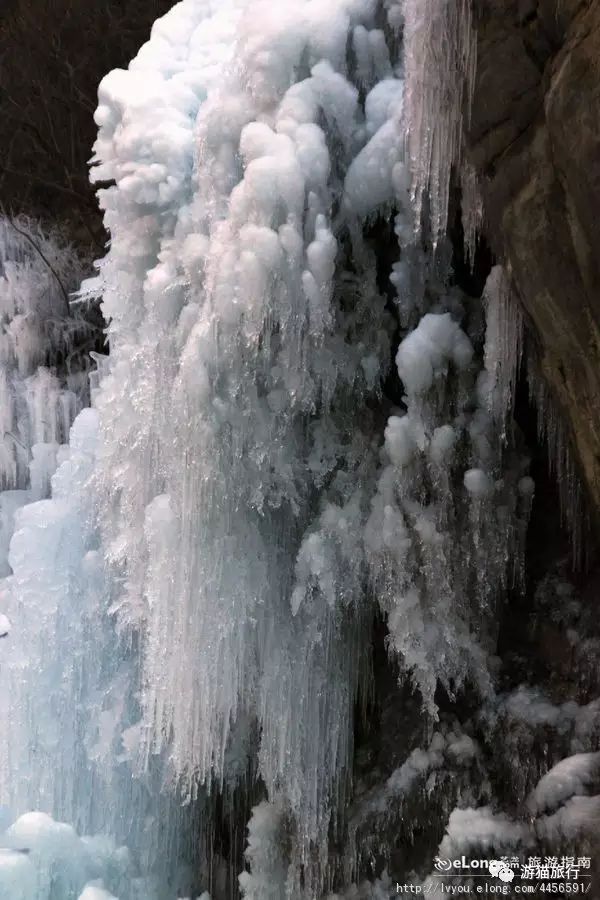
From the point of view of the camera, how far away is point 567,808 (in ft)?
8.11

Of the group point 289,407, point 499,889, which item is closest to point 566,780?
point 499,889

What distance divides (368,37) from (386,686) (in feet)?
8.70

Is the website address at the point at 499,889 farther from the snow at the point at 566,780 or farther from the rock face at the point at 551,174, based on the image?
the rock face at the point at 551,174

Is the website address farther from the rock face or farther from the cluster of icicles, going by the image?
the rock face

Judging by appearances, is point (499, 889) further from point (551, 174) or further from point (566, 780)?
point (551, 174)

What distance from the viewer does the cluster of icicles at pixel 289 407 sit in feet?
9.69

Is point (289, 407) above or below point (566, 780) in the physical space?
above

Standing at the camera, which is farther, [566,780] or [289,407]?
[289,407]

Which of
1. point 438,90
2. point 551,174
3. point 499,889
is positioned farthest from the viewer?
point 499,889

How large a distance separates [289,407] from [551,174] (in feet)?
4.50

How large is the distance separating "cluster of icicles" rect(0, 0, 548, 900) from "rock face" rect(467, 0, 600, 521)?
0.14 meters

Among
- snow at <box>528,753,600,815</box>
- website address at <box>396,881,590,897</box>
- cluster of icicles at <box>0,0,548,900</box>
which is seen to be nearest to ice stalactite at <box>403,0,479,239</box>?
cluster of icicles at <box>0,0,548,900</box>

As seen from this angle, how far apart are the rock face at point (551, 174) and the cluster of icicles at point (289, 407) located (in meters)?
0.14

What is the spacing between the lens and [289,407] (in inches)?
127
